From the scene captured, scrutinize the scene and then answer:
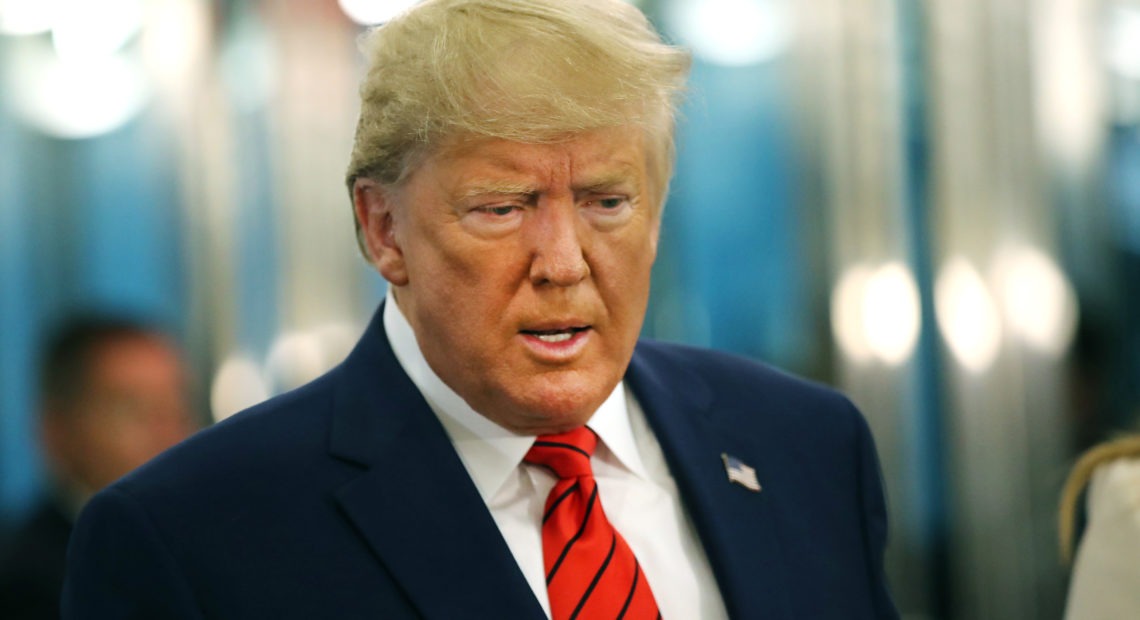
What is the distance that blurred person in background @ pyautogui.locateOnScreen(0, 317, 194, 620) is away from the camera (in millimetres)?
2791

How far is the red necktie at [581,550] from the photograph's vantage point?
1.47m

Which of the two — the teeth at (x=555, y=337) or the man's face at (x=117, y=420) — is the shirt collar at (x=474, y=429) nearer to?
the teeth at (x=555, y=337)

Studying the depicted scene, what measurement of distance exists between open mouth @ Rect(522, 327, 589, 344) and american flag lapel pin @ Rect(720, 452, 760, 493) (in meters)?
0.32

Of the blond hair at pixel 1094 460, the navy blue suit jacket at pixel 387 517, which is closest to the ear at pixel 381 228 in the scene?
the navy blue suit jacket at pixel 387 517

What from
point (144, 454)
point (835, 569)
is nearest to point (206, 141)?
point (144, 454)

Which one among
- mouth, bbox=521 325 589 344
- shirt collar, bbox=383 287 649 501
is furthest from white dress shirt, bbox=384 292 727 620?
mouth, bbox=521 325 589 344

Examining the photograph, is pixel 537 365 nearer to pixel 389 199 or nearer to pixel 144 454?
pixel 389 199

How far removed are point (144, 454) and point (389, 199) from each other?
1.74 m

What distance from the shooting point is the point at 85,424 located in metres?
3.10

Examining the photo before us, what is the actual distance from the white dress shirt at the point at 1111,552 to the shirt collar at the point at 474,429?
0.57m

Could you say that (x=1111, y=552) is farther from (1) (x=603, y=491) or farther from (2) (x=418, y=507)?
(2) (x=418, y=507)

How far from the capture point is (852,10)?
3924 mm

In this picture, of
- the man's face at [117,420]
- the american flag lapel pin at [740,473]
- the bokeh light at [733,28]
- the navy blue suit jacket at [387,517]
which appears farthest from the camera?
the bokeh light at [733,28]

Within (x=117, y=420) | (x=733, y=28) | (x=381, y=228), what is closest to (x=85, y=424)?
(x=117, y=420)
